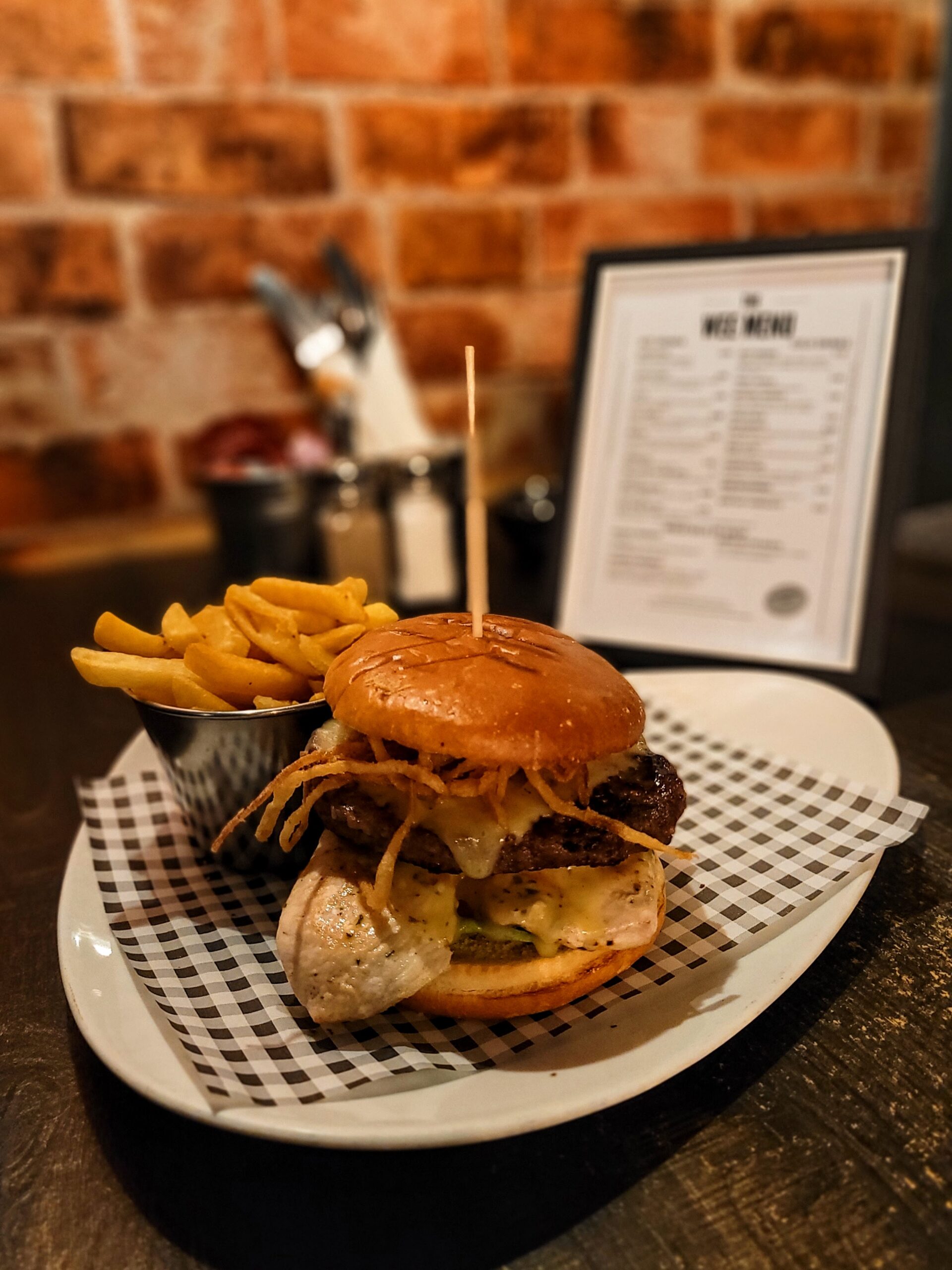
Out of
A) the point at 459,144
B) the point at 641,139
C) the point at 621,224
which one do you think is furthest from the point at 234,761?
the point at 641,139

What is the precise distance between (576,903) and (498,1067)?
198 millimetres

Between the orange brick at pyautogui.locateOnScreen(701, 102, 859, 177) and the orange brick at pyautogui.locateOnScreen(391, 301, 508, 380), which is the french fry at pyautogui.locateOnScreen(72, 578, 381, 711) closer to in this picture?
the orange brick at pyautogui.locateOnScreen(391, 301, 508, 380)

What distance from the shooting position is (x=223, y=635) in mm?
1237

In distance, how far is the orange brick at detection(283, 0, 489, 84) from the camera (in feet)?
9.39

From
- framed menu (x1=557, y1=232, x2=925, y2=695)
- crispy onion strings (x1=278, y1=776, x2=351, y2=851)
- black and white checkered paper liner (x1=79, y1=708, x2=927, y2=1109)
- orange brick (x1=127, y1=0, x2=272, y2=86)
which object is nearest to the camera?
black and white checkered paper liner (x1=79, y1=708, x2=927, y2=1109)

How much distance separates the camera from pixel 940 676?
186 centimetres

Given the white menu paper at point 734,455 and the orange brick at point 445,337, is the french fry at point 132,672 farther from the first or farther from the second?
the orange brick at point 445,337

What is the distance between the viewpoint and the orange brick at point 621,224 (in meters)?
3.33

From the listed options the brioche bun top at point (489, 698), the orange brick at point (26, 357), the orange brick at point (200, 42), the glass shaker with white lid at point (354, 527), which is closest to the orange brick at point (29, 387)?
the orange brick at point (26, 357)

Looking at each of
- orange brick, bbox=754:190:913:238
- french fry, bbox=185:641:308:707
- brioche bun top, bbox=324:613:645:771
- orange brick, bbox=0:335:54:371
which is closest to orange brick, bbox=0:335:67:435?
orange brick, bbox=0:335:54:371

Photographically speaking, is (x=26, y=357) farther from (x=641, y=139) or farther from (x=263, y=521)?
(x=641, y=139)

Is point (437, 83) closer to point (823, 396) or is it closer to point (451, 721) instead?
point (823, 396)

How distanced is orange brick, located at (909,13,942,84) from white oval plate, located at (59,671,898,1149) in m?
3.56

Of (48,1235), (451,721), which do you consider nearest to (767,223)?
(451,721)
